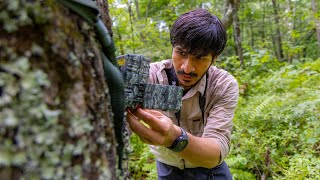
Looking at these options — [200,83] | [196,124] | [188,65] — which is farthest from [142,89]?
[196,124]

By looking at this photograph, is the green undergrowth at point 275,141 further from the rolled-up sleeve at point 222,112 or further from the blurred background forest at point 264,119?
the rolled-up sleeve at point 222,112

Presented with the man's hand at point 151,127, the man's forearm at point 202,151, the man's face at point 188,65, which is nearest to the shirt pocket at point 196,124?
the man's face at point 188,65

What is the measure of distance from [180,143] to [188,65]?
70cm

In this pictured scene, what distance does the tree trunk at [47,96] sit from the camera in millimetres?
690

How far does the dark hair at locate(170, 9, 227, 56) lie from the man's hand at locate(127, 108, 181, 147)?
831mm

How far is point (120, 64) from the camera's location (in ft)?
4.54

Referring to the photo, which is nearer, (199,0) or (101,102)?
(101,102)

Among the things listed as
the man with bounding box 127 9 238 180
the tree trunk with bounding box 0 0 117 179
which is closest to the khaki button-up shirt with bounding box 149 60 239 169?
the man with bounding box 127 9 238 180

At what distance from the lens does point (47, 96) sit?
733mm

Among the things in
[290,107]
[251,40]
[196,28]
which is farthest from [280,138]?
[251,40]

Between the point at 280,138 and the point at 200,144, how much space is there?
3.13 m

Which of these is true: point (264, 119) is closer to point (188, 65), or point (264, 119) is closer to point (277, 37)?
point (188, 65)

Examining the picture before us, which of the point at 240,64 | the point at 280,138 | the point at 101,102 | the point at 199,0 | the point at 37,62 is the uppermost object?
the point at 199,0

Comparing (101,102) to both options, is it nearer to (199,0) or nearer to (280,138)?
(280,138)
